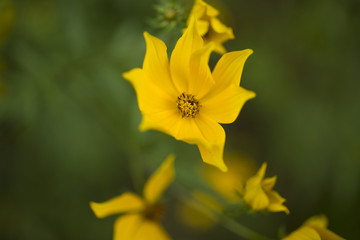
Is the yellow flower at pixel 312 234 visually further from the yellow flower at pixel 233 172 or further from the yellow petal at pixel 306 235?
the yellow flower at pixel 233 172

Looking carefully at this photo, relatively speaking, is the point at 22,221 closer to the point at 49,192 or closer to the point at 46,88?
the point at 49,192

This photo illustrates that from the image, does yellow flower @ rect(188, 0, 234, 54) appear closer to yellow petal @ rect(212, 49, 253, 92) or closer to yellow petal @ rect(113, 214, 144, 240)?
yellow petal @ rect(212, 49, 253, 92)

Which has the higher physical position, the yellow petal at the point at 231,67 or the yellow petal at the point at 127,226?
the yellow petal at the point at 231,67

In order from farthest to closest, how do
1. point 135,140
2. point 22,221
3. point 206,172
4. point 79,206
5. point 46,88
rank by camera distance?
point 206,172, point 79,206, point 22,221, point 46,88, point 135,140

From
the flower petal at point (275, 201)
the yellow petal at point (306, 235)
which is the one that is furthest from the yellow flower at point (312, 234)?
the flower petal at point (275, 201)

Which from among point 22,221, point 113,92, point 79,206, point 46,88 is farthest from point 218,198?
point 22,221
